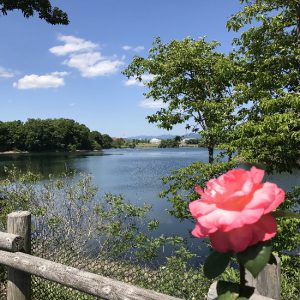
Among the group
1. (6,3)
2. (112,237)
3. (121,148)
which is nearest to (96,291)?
(112,237)

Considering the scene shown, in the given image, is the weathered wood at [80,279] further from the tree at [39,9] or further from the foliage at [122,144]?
the foliage at [122,144]

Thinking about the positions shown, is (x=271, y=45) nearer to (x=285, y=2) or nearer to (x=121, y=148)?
(x=285, y=2)

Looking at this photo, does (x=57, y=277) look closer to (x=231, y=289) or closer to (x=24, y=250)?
(x=24, y=250)

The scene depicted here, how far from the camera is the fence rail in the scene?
2.44 m

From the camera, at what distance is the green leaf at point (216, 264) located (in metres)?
0.83

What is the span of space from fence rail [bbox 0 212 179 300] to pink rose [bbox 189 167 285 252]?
1597 millimetres

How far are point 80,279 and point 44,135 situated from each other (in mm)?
107976

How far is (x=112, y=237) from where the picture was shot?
6.49 metres

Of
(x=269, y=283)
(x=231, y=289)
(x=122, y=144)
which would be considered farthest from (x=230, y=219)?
(x=122, y=144)

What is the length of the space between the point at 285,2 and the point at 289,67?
135cm

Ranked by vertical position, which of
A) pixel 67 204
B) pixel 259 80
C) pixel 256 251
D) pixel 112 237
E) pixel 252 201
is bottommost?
pixel 112 237

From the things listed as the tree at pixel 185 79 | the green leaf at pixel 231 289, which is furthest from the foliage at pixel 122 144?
the green leaf at pixel 231 289

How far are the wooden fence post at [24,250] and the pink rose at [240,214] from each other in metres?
2.89

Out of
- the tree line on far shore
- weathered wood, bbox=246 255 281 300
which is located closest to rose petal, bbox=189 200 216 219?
weathered wood, bbox=246 255 281 300
